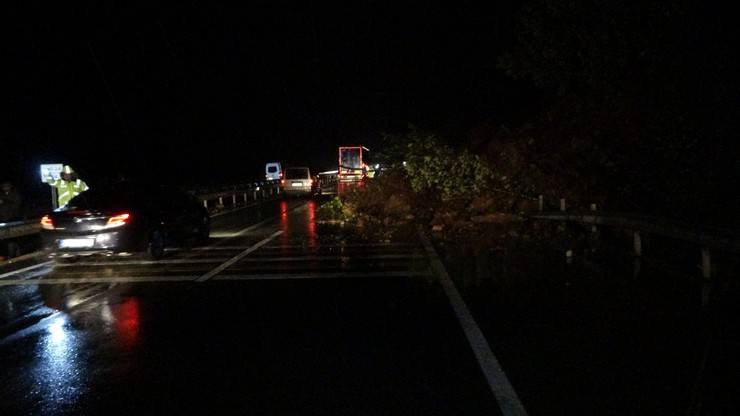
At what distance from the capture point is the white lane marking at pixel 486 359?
15.7 feet

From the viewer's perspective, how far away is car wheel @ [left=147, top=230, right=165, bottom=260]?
13.2 meters

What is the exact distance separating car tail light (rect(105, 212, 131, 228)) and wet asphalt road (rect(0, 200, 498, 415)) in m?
0.84

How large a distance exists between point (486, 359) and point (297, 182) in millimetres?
33266

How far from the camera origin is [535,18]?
17625 mm

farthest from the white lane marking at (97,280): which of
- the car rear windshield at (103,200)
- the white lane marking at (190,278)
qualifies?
the car rear windshield at (103,200)

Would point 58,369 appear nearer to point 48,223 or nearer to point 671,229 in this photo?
point 48,223

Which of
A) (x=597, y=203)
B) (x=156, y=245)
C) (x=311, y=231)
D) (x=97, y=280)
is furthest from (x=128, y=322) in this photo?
(x=597, y=203)

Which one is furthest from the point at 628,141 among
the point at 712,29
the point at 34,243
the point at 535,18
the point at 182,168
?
the point at 182,168

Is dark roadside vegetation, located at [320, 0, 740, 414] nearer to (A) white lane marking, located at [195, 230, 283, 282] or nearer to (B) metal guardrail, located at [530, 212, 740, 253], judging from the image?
(B) metal guardrail, located at [530, 212, 740, 253]

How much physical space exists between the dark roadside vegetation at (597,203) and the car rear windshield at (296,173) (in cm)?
1441

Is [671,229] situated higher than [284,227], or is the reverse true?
[671,229]

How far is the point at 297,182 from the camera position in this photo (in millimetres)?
38594

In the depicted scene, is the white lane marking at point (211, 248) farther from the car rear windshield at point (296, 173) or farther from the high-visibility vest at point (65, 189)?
the car rear windshield at point (296, 173)

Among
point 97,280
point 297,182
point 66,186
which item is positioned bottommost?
point 97,280
